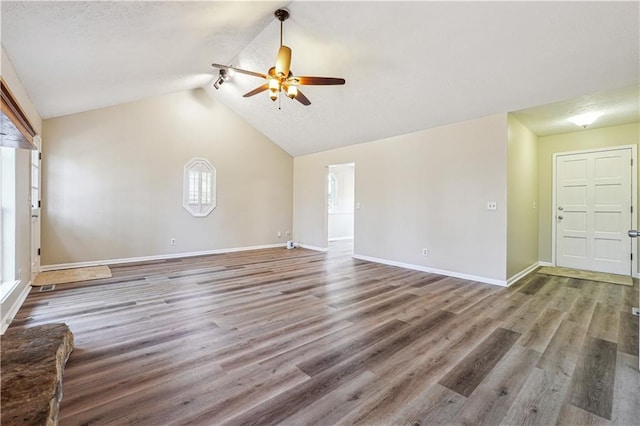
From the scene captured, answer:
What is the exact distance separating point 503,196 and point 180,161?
5.94 metres

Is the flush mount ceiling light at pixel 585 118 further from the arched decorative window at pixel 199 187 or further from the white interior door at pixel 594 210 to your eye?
the arched decorative window at pixel 199 187

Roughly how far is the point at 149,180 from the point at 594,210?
8124mm

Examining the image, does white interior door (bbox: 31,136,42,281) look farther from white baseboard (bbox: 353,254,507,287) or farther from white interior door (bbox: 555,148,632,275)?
white interior door (bbox: 555,148,632,275)

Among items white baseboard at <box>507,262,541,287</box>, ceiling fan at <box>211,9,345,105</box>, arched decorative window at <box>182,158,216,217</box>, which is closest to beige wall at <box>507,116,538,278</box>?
white baseboard at <box>507,262,541,287</box>

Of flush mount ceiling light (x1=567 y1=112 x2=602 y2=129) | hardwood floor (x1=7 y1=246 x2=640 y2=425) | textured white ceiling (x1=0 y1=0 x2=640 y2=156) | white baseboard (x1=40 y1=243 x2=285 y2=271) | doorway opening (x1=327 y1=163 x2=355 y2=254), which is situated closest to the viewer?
hardwood floor (x1=7 y1=246 x2=640 y2=425)

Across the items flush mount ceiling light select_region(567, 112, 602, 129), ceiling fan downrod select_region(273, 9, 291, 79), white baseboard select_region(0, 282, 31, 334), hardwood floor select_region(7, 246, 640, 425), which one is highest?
ceiling fan downrod select_region(273, 9, 291, 79)

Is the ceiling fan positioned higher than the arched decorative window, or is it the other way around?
the ceiling fan

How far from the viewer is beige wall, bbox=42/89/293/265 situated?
15.9ft

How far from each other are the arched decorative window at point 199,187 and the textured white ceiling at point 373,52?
1.68 m

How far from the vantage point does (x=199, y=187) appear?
625 centimetres

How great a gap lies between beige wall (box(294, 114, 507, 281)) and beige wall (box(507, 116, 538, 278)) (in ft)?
0.63

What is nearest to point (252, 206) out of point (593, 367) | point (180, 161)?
point (180, 161)

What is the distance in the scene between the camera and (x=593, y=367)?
202cm

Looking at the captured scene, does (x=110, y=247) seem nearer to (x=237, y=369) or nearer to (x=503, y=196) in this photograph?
(x=237, y=369)
